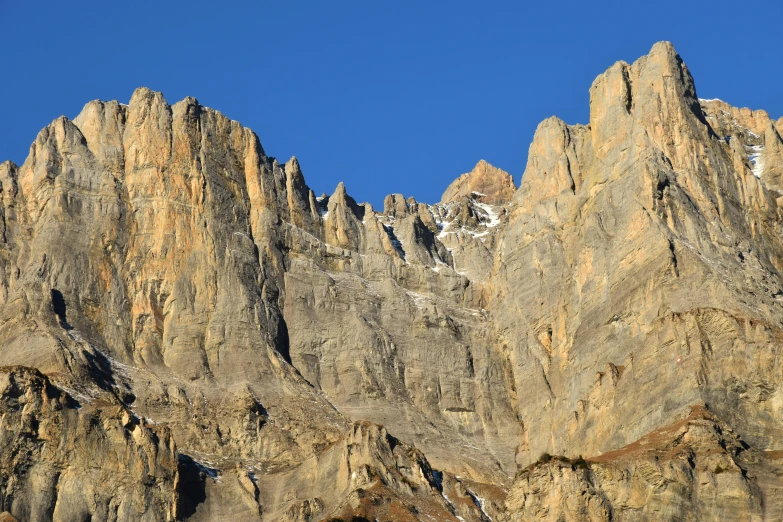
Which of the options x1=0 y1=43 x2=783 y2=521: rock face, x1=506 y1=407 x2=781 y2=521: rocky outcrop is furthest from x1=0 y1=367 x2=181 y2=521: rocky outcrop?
x1=506 y1=407 x2=781 y2=521: rocky outcrop

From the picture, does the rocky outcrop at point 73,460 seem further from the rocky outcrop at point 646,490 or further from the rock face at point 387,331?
the rocky outcrop at point 646,490

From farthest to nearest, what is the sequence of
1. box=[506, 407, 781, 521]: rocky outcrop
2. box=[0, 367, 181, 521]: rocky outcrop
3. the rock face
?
the rock face < box=[0, 367, 181, 521]: rocky outcrop < box=[506, 407, 781, 521]: rocky outcrop

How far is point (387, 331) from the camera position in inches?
6348

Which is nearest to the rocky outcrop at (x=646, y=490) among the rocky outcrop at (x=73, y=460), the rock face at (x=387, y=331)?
the rock face at (x=387, y=331)

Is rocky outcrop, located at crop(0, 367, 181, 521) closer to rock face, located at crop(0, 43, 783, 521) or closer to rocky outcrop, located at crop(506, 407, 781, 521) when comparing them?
rock face, located at crop(0, 43, 783, 521)

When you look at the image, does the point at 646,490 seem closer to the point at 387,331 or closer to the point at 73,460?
the point at 73,460

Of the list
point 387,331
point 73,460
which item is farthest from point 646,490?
point 387,331

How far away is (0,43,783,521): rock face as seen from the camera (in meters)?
127

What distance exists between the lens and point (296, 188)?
6708 inches

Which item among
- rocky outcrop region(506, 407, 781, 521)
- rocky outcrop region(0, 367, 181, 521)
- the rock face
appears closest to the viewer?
rocky outcrop region(506, 407, 781, 521)

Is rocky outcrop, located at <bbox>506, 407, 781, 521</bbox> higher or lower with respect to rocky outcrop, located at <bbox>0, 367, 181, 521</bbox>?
lower

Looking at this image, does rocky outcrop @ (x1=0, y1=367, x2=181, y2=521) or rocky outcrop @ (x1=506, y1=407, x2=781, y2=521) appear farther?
rocky outcrop @ (x1=0, y1=367, x2=181, y2=521)

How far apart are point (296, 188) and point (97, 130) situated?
59.4 ft

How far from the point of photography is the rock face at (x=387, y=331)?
12719cm
